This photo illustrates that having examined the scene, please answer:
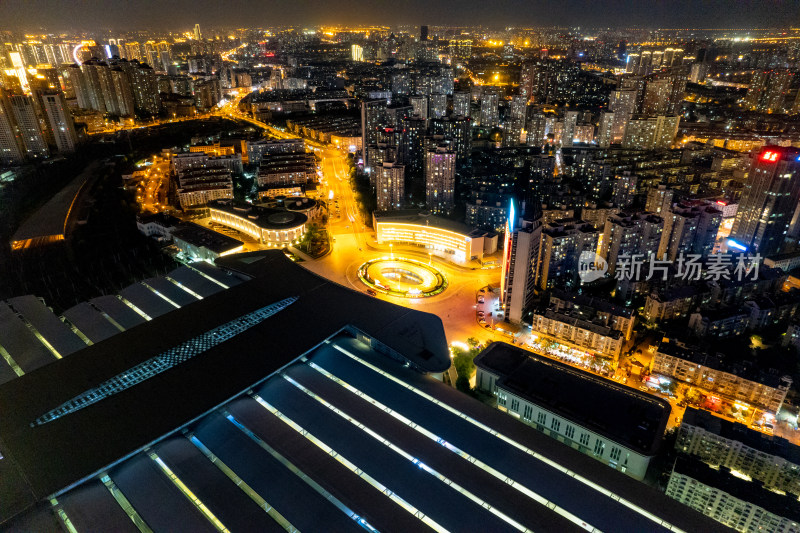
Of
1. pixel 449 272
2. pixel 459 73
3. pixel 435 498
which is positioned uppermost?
pixel 459 73

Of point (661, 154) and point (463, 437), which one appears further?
point (661, 154)

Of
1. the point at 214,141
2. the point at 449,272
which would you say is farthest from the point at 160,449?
the point at 214,141

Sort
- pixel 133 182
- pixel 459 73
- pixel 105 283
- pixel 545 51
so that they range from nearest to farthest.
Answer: pixel 105 283 < pixel 133 182 < pixel 459 73 < pixel 545 51

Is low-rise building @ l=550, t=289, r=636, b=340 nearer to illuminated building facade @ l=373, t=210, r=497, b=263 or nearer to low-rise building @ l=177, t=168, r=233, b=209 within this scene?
illuminated building facade @ l=373, t=210, r=497, b=263

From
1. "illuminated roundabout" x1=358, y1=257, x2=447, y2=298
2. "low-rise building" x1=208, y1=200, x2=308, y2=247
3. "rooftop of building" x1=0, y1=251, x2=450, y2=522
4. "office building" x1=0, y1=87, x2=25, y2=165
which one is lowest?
"illuminated roundabout" x1=358, y1=257, x2=447, y2=298

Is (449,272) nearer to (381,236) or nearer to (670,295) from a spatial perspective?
(381,236)

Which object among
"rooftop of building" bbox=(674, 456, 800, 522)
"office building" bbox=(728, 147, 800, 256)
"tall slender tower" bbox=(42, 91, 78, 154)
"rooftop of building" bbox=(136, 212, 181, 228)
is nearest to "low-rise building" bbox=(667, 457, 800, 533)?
"rooftop of building" bbox=(674, 456, 800, 522)

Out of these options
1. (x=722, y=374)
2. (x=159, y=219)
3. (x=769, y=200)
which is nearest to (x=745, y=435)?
(x=722, y=374)

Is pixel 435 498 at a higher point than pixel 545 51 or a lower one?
lower
